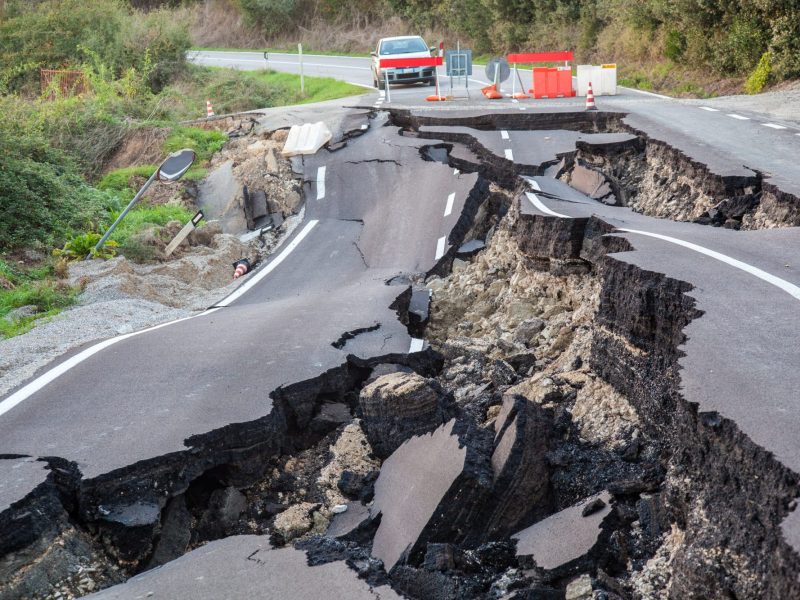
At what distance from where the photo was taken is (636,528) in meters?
5.29

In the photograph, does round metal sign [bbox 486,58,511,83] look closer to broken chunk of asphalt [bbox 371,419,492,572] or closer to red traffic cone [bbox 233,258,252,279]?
red traffic cone [bbox 233,258,252,279]

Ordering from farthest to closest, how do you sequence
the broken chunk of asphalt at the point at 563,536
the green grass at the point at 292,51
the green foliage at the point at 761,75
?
1. the green grass at the point at 292,51
2. the green foliage at the point at 761,75
3. the broken chunk of asphalt at the point at 563,536

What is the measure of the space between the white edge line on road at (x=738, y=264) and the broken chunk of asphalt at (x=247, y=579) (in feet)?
14.2

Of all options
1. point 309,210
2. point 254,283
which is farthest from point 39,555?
point 309,210

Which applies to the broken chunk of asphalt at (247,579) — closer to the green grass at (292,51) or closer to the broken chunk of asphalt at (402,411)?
the broken chunk of asphalt at (402,411)

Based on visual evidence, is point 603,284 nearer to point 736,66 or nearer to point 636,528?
point 636,528

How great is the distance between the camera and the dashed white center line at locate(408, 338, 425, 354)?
8.88m

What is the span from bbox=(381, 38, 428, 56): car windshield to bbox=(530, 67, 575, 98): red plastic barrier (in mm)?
7192

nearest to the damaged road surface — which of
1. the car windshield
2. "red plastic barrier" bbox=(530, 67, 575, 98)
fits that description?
"red plastic barrier" bbox=(530, 67, 575, 98)

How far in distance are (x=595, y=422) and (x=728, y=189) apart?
5.63 meters

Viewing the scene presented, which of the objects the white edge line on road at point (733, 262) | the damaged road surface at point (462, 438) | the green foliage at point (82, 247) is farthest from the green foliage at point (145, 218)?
the white edge line on road at point (733, 262)

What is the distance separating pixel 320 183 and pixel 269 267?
412 cm

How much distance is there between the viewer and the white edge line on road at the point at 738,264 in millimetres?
7020

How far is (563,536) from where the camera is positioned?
17.7 ft
